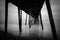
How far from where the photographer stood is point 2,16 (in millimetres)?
5715

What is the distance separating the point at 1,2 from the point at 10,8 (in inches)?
67.8

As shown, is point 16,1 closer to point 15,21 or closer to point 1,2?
point 1,2

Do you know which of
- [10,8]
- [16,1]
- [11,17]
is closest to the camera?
[16,1]

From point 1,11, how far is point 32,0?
4826mm

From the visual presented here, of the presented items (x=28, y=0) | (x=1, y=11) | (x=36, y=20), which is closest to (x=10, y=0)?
(x=28, y=0)

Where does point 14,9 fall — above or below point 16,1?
above

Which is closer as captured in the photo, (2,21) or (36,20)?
(36,20)

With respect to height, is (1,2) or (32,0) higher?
(1,2)

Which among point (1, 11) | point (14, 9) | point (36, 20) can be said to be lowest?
point (36, 20)

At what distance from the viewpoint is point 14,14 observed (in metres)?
6.99

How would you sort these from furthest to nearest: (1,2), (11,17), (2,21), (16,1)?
1. (11,17)
2. (2,21)
3. (1,2)
4. (16,1)

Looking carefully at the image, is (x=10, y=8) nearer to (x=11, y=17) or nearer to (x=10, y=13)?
(x=10, y=13)

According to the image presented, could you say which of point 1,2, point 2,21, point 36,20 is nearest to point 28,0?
point 36,20

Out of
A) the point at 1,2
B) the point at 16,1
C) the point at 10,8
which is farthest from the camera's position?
the point at 10,8
